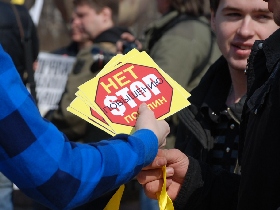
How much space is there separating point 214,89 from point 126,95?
98 cm

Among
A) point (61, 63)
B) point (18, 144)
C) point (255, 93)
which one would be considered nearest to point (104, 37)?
point (61, 63)

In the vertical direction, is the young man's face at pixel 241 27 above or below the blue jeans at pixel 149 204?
above

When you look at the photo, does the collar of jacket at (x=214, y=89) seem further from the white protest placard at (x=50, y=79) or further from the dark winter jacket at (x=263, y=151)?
the white protest placard at (x=50, y=79)

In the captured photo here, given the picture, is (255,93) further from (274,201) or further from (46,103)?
(46,103)

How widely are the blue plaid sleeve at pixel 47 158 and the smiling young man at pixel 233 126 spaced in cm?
37

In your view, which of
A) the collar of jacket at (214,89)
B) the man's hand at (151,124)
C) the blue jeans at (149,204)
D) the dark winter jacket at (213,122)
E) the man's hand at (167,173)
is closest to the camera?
the man's hand at (151,124)

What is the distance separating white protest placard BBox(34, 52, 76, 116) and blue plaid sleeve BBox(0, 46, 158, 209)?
4227mm

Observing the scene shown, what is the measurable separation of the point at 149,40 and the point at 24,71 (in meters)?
0.85

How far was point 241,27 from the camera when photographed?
332 centimetres

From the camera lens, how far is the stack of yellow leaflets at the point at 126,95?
244 centimetres

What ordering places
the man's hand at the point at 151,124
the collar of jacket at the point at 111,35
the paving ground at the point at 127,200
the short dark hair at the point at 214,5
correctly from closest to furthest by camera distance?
1. the man's hand at the point at 151,124
2. the short dark hair at the point at 214,5
3. the paving ground at the point at 127,200
4. the collar of jacket at the point at 111,35

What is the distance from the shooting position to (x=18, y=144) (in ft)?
6.56

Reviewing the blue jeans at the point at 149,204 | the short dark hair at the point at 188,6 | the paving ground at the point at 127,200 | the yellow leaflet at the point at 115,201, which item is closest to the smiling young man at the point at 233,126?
the yellow leaflet at the point at 115,201

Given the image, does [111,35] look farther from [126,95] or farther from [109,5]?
[126,95]
